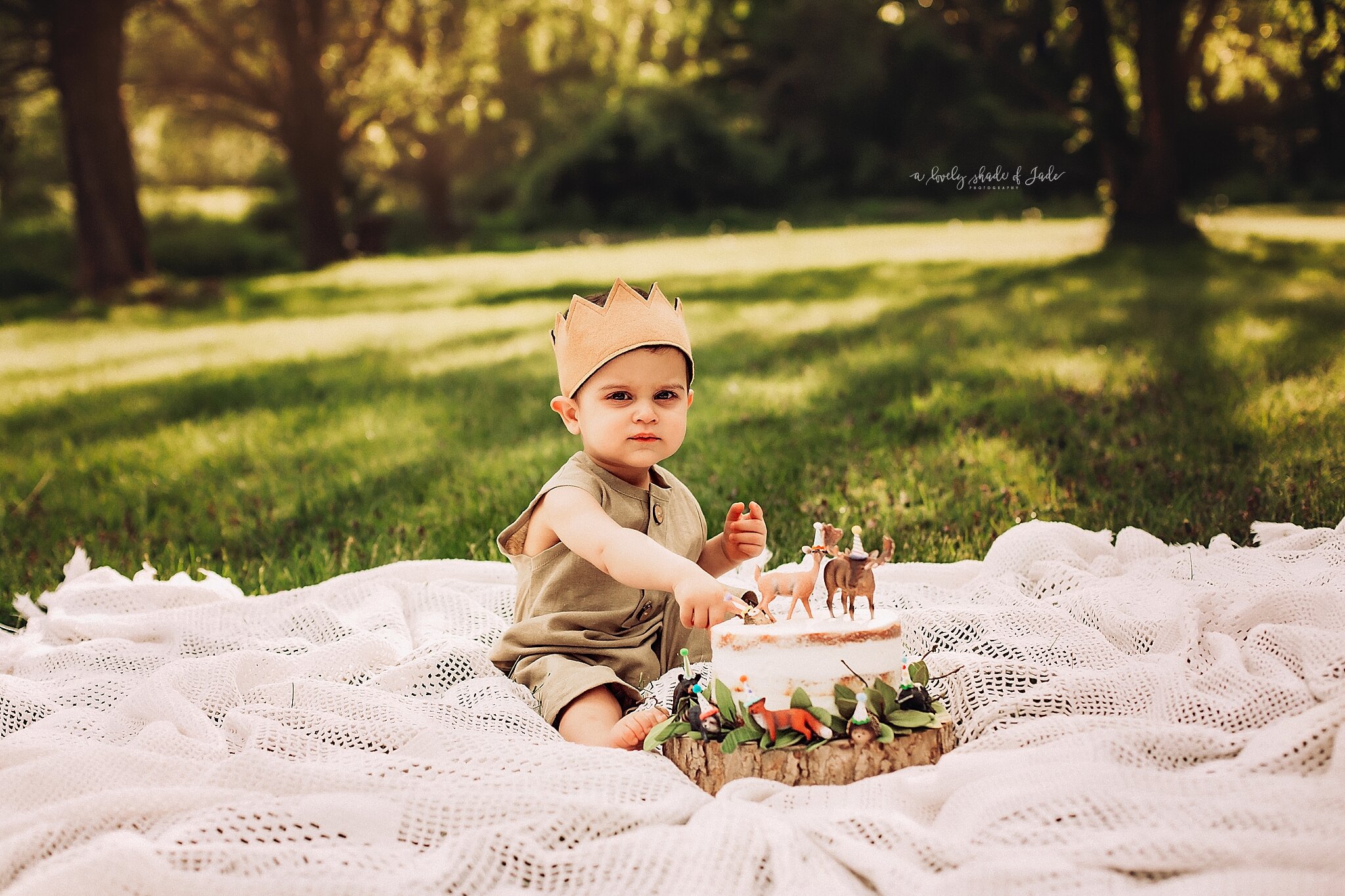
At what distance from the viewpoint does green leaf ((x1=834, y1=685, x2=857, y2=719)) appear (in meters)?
2.35

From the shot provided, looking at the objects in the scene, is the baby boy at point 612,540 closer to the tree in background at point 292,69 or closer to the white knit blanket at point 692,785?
the white knit blanket at point 692,785

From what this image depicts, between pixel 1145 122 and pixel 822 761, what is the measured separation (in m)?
13.3

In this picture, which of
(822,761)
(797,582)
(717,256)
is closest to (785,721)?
(822,761)

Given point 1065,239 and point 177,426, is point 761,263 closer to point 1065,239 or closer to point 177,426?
point 1065,239

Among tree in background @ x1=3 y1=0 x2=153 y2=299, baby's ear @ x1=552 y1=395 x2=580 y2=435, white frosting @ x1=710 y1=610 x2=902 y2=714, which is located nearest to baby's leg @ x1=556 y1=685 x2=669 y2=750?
white frosting @ x1=710 y1=610 x2=902 y2=714

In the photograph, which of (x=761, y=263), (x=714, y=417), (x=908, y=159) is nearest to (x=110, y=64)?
(x=761, y=263)

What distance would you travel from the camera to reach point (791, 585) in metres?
2.56

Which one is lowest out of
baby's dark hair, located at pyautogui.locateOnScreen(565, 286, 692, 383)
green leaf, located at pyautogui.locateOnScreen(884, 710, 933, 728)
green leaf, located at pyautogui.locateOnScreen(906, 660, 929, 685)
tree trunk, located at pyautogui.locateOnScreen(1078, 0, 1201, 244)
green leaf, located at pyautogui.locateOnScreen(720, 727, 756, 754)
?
green leaf, located at pyautogui.locateOnScreen(720, 727, 756, 754)

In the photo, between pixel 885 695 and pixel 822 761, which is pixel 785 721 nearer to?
pixel 822 761

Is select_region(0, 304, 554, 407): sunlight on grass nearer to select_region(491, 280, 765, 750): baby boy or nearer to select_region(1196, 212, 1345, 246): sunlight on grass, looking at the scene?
select_region(491, 280, 765, 750): baby boy

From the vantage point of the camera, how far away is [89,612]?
3738 millimetres

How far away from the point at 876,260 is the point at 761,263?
1606 mm

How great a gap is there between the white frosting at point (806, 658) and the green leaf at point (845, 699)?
1 cm

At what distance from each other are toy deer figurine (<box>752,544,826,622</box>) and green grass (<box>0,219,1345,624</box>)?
146 cm
